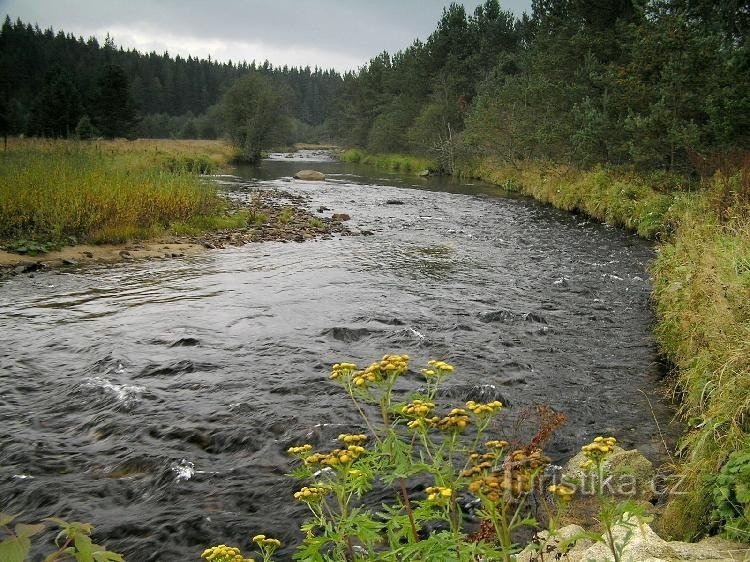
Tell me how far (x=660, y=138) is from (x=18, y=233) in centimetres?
2098

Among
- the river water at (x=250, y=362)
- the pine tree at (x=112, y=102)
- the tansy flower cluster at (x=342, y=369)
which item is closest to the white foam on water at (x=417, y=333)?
the river water at (x=250, y=362)

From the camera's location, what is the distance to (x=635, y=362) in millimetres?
8086

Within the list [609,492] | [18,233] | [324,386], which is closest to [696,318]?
[609,492]

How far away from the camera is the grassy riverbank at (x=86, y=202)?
1403 cm

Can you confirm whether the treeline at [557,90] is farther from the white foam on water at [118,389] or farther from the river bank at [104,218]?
the white foam on water at [118,389]

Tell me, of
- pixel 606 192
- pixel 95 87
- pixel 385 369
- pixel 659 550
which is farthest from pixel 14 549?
pixel 95 87

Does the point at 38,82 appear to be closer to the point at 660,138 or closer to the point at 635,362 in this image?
the point at 660,138

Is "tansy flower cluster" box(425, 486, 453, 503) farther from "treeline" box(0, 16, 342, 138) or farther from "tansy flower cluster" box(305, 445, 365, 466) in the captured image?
"treeline" box(0, 16, 342, 138)

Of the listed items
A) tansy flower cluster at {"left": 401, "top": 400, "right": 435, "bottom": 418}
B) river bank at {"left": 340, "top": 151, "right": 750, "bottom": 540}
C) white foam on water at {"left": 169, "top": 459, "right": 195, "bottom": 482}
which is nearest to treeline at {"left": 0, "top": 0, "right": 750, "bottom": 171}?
river bank at {"left": 340, "top": 151, "right": 750, "bottom": 540}

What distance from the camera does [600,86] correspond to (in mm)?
26750

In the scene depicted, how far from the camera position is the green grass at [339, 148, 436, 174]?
2170 inches

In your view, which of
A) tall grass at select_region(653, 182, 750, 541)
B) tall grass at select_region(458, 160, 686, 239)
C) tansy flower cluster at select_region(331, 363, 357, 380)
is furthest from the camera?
tall grass at select_region(458, 160, 686, 239)

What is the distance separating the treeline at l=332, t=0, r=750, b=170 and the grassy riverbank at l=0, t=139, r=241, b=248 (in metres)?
16.0

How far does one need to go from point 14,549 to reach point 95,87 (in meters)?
80.7
